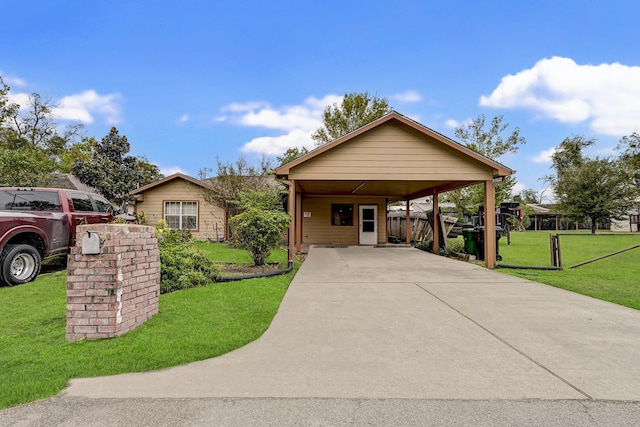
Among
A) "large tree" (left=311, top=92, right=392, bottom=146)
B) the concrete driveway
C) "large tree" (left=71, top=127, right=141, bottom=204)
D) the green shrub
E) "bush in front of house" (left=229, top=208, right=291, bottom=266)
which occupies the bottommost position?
the concrete driveway

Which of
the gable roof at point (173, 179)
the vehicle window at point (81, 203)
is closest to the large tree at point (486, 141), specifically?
the gable roof at point (173, 179)

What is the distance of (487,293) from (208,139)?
18165 mm

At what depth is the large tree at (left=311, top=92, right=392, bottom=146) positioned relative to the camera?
3091 cm

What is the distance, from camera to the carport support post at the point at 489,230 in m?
9.84

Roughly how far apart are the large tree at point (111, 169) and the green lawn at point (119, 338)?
16.6 m

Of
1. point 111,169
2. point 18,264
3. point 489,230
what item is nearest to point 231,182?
point 18,264

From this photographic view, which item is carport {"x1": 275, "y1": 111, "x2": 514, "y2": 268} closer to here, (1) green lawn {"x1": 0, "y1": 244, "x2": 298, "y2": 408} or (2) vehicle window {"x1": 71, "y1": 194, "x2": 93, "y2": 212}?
(1) green lawn {"x1": 0, "y1": 244, "x2": 298, "y2": 408}

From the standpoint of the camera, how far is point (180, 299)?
18.1 ft

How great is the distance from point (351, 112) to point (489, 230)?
2329 centimetres

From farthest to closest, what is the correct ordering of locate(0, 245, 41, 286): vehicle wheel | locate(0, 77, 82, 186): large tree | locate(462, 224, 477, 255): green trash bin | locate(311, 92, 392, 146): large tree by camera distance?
1. locate(311, 92, 392, 146): large tree
2. locate(0, 77, 82, 186): large tree
3. locate(462, 224, 477, 255): green trash bin
4. locate(0, 245, 41, 286): vehicle wheel

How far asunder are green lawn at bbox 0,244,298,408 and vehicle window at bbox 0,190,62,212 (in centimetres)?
228

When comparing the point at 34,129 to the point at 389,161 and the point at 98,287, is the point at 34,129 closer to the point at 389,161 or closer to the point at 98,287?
the point at 389,161

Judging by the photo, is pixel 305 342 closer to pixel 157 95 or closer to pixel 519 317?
pixel 519 317

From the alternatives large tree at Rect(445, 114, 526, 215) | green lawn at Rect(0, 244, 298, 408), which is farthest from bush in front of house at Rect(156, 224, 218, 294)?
large tree at Rect(445, 114, 526, 215)
